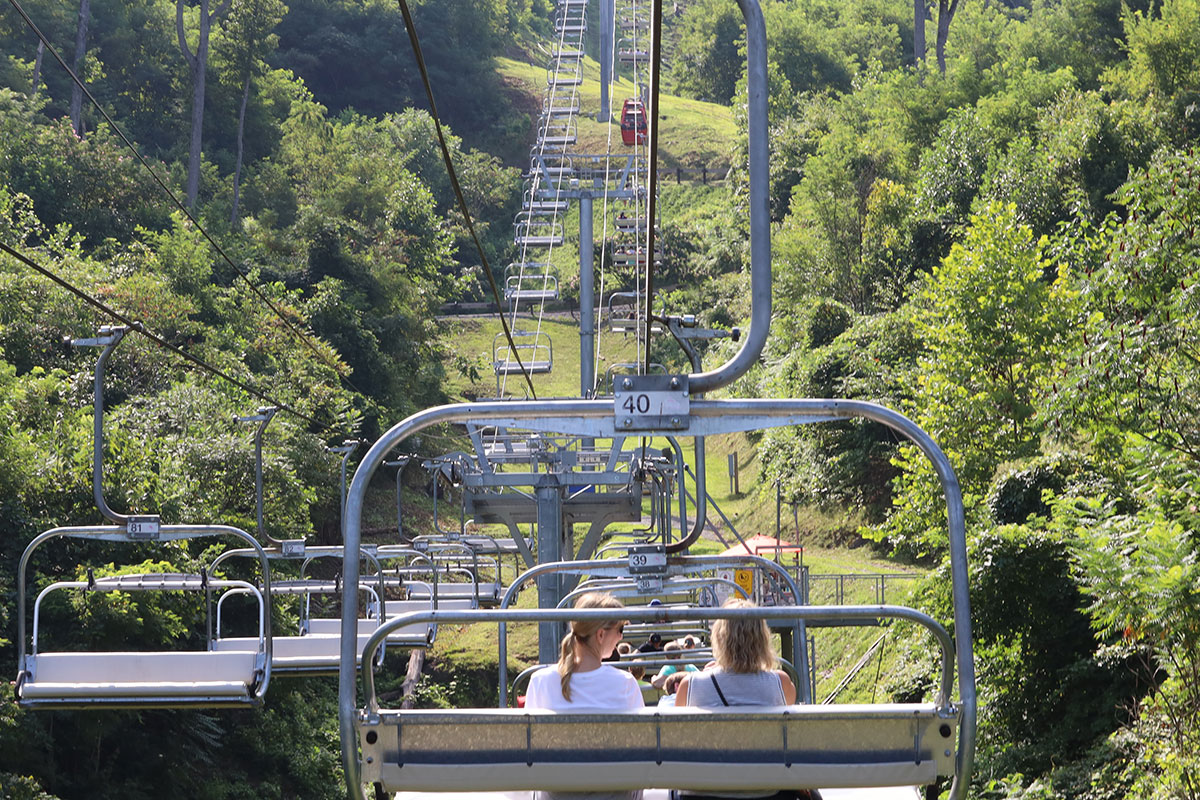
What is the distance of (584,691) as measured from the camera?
4.44 m

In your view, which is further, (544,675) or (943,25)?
(943,25)

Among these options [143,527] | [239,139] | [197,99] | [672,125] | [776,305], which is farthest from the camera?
[672,125]

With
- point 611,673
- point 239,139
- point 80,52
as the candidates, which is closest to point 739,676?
point 611,673

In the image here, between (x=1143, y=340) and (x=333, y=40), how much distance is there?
57369mm

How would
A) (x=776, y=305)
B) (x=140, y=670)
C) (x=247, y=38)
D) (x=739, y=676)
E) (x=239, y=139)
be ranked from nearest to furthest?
(x=739, y=676) → (x=140, y=670) → (x=776, y=305) → (x=239, y=139) → (x=247, y=38)

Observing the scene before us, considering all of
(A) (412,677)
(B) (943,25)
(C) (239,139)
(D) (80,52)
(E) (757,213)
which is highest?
(B) (943,25)

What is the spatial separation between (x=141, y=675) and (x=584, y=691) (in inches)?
222

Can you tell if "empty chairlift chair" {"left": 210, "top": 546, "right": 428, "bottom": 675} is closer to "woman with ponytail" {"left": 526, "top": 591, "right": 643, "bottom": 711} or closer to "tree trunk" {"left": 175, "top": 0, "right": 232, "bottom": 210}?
"woman with ponytail" {"left": 526, "top": 591, "right": 643, "bottom": 711}

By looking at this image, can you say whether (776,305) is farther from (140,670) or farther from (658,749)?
(658,749)

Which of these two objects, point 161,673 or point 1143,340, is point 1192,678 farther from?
point 161,673

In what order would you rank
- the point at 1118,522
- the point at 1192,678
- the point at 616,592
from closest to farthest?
1. the point at 616,592
2. the point at 1192,678
3. the point at 1118,522

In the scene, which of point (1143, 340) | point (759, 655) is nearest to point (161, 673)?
point (759, 655)

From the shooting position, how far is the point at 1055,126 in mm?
33094

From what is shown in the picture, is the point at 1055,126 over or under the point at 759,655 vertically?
over
